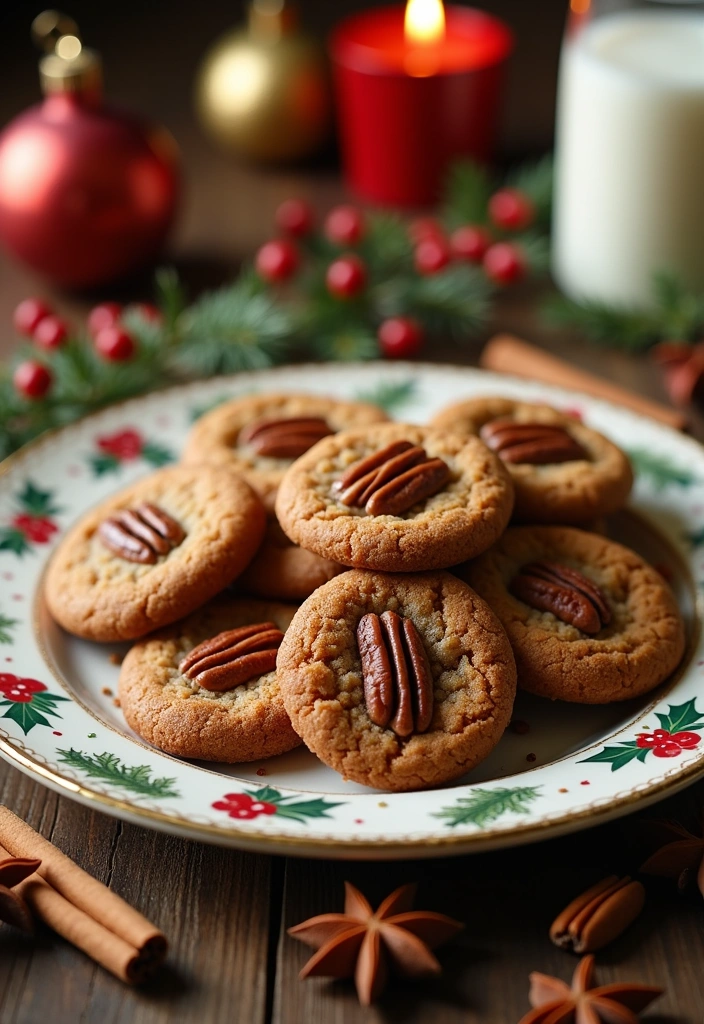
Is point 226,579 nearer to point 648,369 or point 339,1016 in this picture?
point 339,1016

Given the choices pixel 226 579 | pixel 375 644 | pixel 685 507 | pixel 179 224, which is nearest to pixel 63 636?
pixel 226 579

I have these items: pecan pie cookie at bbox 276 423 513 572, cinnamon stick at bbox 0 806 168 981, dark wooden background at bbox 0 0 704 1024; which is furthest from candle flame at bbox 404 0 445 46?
cinnamon stick at bbox 0 806 168 981

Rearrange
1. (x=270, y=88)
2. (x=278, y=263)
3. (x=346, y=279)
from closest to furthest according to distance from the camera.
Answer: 1. (x=346, y=279)
2. (x=278, y=263)
3. (x=270, y=88)

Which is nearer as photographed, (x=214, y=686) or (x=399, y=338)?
(x=214, y=686)

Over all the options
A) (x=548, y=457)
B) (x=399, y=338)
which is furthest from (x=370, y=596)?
(x=399, y=338)

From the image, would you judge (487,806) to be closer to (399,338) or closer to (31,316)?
(399,338)

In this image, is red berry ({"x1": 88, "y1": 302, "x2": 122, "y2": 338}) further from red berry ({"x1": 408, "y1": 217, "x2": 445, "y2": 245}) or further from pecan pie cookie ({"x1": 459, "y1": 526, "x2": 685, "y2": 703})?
pecan pie cookie ({"x1": 459, "y1": 526, "x2": 685, "y2": 703})
